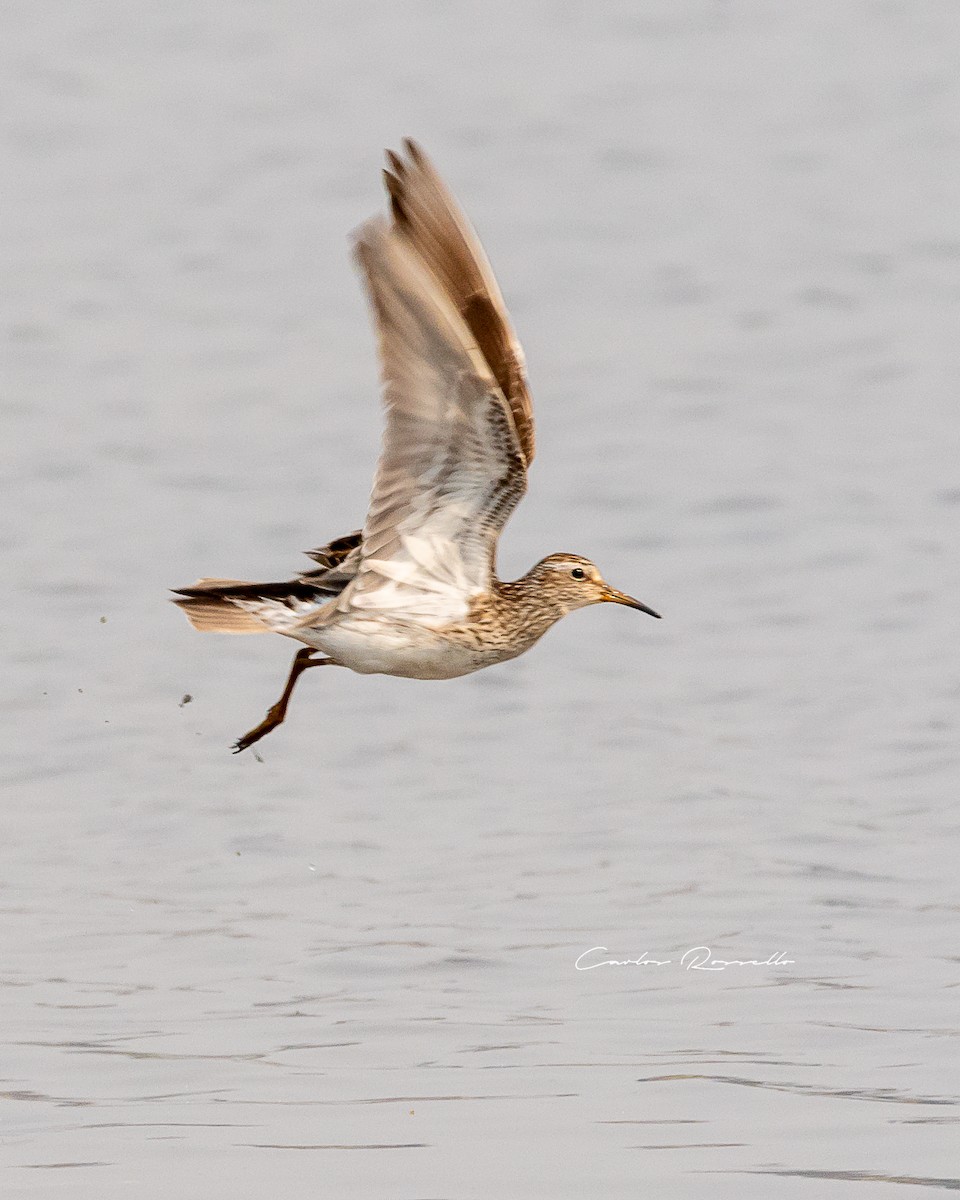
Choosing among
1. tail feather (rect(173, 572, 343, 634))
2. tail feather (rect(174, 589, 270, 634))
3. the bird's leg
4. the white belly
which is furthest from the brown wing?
the bird's leg

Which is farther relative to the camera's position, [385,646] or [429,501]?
[385,646]

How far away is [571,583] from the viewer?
12.5 metres

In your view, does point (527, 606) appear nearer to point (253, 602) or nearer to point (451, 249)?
point (253, 602)

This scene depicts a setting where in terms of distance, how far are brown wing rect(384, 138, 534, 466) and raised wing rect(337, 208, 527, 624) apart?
0.18 ft

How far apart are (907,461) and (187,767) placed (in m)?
6.84

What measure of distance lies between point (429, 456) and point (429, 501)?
28cm

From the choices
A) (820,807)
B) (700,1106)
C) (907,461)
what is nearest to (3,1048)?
(700,1106)

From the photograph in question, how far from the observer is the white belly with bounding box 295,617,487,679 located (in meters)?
11.8

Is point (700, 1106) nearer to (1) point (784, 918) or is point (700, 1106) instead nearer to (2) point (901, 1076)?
(2) point (901, 1076)

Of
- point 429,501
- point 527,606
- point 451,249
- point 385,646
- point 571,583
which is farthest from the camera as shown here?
point 571,583

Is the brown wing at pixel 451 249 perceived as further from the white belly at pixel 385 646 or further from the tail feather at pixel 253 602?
the tail feather at pixel 253 602

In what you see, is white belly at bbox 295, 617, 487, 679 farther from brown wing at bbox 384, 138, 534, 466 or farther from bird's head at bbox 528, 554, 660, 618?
brown wing at bbox 384, 138, 534, 466

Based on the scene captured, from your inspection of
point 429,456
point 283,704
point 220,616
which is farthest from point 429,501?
point 283,704

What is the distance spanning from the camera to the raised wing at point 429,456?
1066 centimetres
